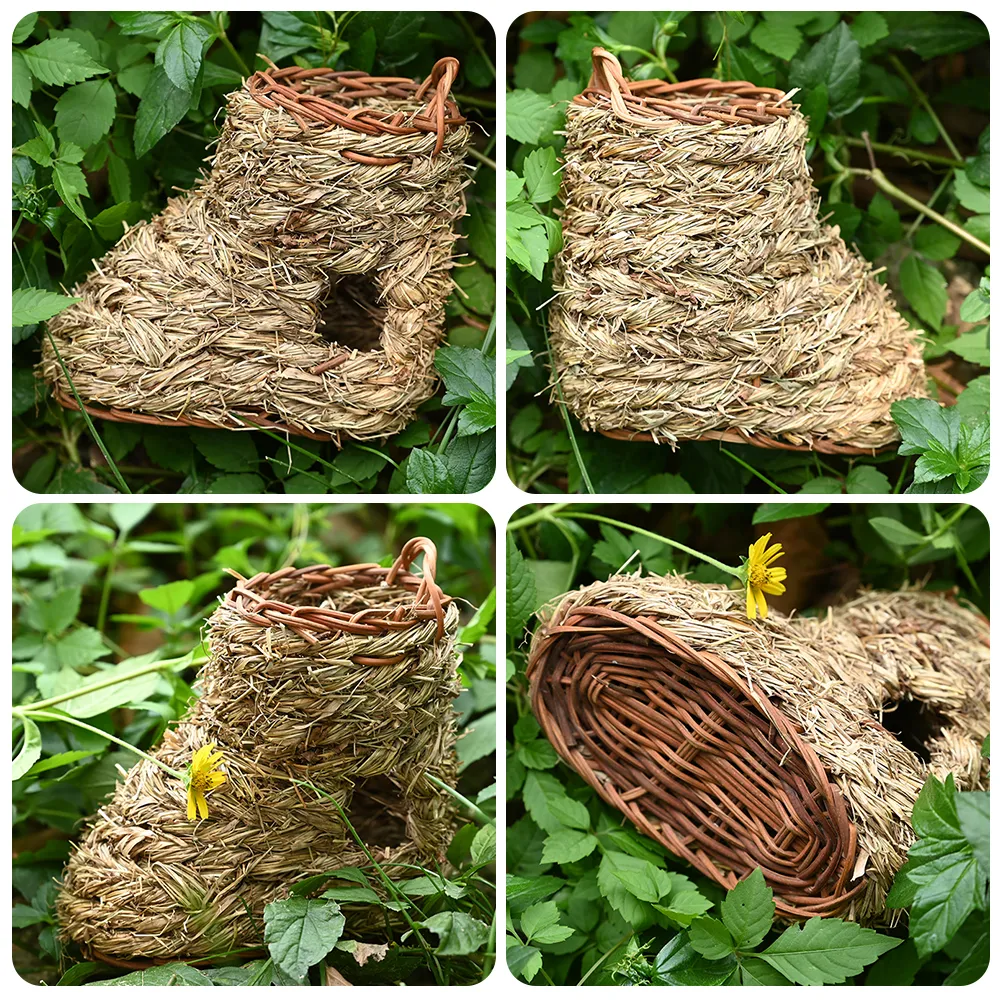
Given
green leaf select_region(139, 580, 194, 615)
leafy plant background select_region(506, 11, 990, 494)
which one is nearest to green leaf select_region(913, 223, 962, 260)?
leafy plant background select_region(506, 11, 990, 494)

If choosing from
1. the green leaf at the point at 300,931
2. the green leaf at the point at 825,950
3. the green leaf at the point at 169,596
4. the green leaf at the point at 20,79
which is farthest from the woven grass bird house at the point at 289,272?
the green leaf at the point at 825,950

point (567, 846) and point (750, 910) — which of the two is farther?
point (567, 846)

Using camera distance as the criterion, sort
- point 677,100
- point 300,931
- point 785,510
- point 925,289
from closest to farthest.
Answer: point 300,931
point 677,100
point 785,510
point 925,289

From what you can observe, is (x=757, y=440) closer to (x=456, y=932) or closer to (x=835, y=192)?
(x=835, y=192)

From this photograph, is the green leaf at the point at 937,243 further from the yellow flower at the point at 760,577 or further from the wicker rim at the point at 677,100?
the yellow flower at the point at 760,577

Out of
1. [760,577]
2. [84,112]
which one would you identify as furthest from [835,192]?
[84,112]

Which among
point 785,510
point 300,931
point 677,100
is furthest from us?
point 785,510
